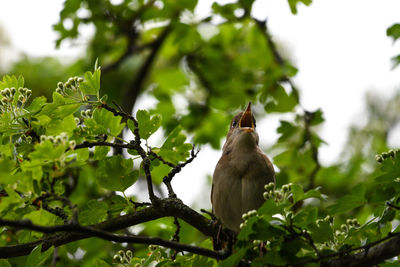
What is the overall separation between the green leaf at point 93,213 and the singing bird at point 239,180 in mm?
1400

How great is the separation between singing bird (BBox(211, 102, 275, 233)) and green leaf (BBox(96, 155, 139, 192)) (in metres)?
1.32

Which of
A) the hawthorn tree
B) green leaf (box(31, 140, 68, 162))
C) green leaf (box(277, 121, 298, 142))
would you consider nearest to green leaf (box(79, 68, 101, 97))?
the hawthorn tree

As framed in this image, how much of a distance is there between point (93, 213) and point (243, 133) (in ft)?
7.35

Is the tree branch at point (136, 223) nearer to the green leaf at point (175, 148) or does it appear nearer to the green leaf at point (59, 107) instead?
the green leaf at point (175, 148)

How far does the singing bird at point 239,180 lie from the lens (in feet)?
14.6

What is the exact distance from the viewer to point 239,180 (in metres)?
4.57

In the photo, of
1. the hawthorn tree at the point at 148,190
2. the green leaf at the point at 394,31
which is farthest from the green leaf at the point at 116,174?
the green leaf at the point at 394,31

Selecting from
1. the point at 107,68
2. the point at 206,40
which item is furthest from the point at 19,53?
the point at 206,40

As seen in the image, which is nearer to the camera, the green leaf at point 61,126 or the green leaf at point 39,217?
the green leaf at point 39,217

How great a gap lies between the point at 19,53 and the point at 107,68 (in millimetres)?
2006

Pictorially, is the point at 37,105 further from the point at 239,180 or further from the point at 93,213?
the point at 239,180

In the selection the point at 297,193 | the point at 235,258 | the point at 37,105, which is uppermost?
the point at 37,105

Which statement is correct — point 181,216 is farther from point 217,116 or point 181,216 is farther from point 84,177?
point 217,116

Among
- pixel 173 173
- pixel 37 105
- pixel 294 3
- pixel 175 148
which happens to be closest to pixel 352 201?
pixel 173 173
